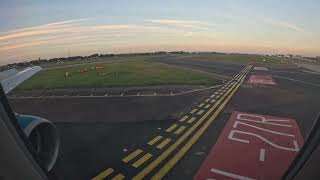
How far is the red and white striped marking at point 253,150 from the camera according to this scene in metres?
8.91

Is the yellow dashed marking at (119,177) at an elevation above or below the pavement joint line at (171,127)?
above

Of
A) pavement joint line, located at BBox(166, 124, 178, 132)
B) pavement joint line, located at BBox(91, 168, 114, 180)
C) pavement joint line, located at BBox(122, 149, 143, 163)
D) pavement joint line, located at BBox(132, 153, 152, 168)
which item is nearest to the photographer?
pavement joint line, located at BBox(91, 168, 114, 180)

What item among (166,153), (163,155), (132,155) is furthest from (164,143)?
(132,155)

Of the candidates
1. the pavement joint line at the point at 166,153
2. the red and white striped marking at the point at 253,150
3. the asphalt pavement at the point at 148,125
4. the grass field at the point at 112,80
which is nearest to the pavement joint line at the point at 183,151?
the asphalt pavement at the point at 148,125

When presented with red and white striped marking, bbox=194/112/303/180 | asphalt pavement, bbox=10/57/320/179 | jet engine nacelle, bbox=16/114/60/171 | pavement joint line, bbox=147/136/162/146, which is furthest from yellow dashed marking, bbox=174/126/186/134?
jet engine nacelle, bbox=16/114/60/171

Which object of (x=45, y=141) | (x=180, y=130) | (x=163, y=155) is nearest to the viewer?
(x=45, y=141)

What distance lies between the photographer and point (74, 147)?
36.2ft

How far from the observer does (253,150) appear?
10719mm

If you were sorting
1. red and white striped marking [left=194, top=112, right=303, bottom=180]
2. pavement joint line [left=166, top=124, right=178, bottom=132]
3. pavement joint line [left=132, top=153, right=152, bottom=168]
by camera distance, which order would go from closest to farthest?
red and white striped marking [left=194, top=112, right=303, bottom=180]
pavement joint line [left=132, top=153, right=152, bottom=168]
pavement joint line [left=166, top=124, right=178, bottom=132]

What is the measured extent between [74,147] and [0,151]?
25.5 ft

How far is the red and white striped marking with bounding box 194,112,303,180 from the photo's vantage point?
8906 millimetres

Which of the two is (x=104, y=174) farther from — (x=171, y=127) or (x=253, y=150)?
(x=253, y=150)

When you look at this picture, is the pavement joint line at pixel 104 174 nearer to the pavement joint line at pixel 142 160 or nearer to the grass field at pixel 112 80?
the pavement joint line at pixel 142 160

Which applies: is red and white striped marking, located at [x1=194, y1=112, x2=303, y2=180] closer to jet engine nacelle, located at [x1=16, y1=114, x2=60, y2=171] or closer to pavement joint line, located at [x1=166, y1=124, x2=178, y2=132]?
pavement joint line, located at [x1=166, y1=124, x2=178, y2=132]
